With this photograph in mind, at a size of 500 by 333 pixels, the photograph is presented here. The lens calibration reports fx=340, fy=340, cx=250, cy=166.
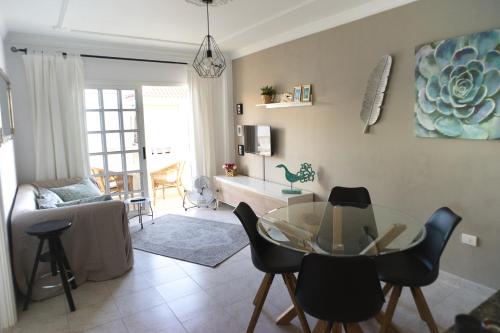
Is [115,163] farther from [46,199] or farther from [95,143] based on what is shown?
[46,199]

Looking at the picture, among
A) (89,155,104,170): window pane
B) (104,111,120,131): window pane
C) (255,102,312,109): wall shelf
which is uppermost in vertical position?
(255,102,312,109): wall shelf

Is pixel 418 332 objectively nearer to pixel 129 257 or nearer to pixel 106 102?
pixel 129 257

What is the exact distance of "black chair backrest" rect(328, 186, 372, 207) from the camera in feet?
10.1

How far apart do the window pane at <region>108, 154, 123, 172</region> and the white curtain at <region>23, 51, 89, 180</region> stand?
444mm

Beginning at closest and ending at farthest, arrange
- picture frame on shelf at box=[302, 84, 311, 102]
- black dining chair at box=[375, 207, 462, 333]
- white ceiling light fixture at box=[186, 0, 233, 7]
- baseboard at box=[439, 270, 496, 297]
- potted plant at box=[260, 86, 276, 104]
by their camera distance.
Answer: black dining chair at box=[375, 207, 462, 333] < baseboard at box=[439, 270, 496, 297] < white ceiling light fixture at box=[186, 0, 233, 7] < picture frame on shelf at box=[302, 84, 311, 102] < potted plant at box=[260, 86, 276, 104]

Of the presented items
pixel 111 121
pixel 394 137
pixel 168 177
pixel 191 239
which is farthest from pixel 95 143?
pixel 394 137

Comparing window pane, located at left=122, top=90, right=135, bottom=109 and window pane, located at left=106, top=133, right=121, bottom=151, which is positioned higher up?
window pane, located at left=122, top=90, right=135, bottom=109

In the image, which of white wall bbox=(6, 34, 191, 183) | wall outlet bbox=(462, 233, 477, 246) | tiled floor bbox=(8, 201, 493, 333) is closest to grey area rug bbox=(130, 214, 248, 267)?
tiled floor bbox=(8, 201, 493, 333)

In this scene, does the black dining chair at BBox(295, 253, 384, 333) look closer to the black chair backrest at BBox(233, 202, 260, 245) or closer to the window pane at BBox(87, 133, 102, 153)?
the black chair backrest at BBox(233, 202, 260, 245)

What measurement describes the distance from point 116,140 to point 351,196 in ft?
12.0

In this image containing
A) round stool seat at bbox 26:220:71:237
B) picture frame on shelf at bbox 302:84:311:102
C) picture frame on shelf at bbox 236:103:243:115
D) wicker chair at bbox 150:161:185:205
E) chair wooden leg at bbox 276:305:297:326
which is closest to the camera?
chair wooden leg at bbox 276:305:297:326

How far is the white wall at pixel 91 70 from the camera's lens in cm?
434

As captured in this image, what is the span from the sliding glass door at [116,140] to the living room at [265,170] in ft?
0.07

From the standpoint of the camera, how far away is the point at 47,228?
273cm
